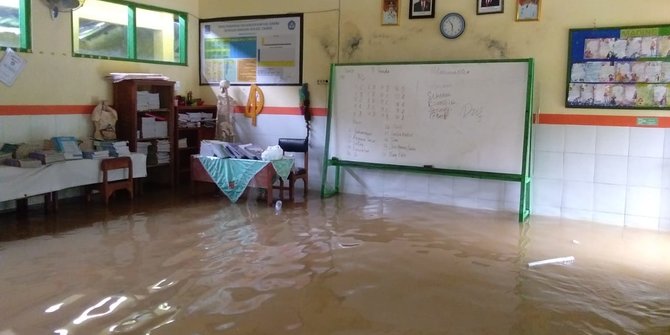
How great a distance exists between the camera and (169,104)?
7254mm

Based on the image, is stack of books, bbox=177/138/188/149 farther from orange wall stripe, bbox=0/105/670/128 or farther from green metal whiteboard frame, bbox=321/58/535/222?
green metal whiteboard frame, bbox=321/58/535/222

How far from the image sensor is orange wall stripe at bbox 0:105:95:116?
5793 mm

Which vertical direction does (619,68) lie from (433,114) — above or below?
above

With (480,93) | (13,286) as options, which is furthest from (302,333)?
(480,93)

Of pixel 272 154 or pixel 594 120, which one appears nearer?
pixel 594 120

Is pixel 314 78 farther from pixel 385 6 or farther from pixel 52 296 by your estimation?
pixel 52 296

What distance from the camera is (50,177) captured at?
18.6ft

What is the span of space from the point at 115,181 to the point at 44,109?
1071 millimetres

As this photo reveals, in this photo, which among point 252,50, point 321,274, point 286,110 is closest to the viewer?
point 321,274

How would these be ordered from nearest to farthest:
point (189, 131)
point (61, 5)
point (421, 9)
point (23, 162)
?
point (23, 162) < point (61, 5) < point (421, 9) < point (189, 131)

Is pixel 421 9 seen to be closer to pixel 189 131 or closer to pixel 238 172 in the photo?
pixel 238 172

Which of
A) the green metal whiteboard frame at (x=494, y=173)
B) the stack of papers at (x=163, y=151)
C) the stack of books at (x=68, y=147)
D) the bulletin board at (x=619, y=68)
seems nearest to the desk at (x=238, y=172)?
the green metal whiteboard frame at (x=494, y=173)

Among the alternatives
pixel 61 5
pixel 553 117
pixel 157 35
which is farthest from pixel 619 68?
pixel 61 5

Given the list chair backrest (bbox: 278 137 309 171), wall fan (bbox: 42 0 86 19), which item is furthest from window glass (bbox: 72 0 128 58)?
chair backrest (bbox: 278 137 309 171)
